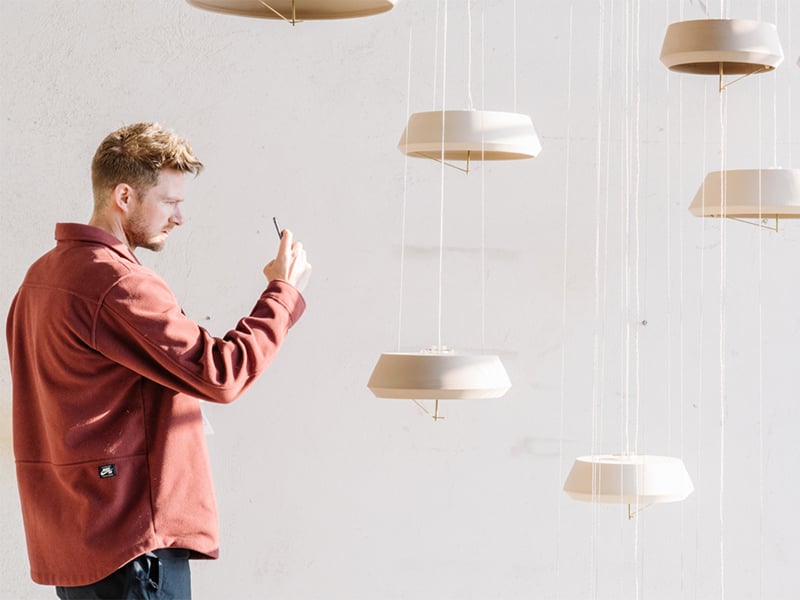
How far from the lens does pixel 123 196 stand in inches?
74.4

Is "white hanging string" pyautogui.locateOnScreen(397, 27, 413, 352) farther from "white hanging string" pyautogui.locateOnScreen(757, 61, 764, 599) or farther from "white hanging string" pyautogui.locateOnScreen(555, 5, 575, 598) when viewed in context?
"white hanging string" pyautogui.locateOnScreen(757, 61, 764, 599)

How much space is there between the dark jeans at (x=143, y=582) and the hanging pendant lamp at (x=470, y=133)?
2.92ft

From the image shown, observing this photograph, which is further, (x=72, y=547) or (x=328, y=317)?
(x=328, y=317)

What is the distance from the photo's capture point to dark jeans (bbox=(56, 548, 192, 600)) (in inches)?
70.0

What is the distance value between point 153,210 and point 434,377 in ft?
1.87

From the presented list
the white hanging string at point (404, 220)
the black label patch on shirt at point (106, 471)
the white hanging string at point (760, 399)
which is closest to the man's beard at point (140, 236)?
the black label patch on shirt at point (106, 471)

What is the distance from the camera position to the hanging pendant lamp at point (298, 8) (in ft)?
6.27

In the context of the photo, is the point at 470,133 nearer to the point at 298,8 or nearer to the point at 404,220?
the point at 298,8

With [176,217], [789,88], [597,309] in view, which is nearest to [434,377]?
[176,217]

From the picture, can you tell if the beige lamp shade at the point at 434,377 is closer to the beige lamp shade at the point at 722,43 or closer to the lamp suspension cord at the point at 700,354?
the beige lamp shade at the point at 722,43

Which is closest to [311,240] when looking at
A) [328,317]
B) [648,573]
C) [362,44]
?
[328,317]

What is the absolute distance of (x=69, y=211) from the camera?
2869 mm

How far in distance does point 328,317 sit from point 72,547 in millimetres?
1238

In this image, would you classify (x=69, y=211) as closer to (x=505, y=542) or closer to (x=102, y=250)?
(x=102, y=250)
